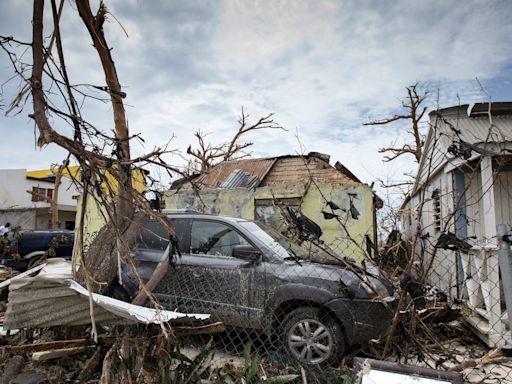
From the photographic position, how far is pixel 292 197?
35.6ft

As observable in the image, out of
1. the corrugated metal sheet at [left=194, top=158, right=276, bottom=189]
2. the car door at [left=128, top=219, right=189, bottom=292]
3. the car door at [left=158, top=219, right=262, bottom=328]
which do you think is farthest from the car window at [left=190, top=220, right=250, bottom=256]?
the corrugated metal sheet at [left=194, top=158, right=276, bottom=189]

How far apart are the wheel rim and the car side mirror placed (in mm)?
923

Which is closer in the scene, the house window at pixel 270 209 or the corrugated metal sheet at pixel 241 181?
the house window at pixel 270 209

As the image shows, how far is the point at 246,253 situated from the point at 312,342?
127 centimetres

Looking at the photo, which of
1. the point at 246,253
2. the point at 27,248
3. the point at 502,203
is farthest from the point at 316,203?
the point at 27,248

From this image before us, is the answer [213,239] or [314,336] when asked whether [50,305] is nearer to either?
[213,239]

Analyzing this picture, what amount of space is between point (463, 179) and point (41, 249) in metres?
12.2

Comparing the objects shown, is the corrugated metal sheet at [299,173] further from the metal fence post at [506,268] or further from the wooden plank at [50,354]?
the wooden plank at [50,354]

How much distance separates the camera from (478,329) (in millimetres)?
5070

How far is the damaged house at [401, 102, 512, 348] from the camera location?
408cm

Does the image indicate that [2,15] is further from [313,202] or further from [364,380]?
[313,202]

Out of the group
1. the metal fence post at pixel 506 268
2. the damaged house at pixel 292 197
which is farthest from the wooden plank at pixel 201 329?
the damaged house at pixel 292 197

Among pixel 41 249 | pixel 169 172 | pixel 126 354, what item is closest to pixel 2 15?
pixel 169 172

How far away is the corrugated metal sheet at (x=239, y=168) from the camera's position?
13.4m
